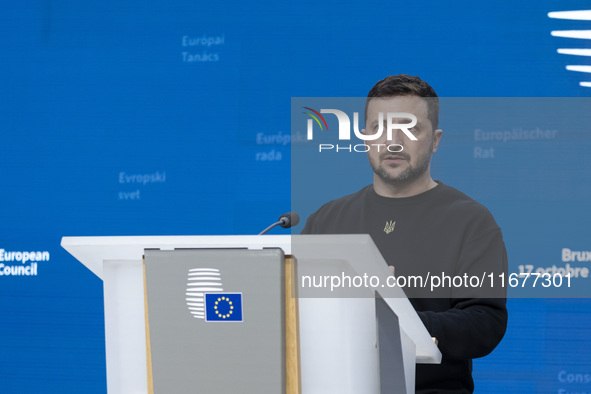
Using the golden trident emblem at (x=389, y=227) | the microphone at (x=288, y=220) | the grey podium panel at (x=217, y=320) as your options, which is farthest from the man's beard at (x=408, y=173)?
the grey podium panel at (x=217, y=320)

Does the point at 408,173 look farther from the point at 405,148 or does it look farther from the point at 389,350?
the point at 389,350

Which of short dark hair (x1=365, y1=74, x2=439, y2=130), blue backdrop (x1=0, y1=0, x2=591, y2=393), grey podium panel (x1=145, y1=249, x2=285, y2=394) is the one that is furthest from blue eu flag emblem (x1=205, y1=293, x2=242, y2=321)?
blue backdrop (x1=0, y1=0, x2=591, y2=393)

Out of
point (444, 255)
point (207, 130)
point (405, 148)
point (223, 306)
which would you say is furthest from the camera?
point (207, 130)

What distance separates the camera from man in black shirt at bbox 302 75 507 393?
161 cm

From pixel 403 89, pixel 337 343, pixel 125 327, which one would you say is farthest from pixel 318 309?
pixel 403 89

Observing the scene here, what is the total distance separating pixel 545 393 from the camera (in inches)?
112

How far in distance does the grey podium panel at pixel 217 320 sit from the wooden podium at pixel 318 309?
18 millimetres

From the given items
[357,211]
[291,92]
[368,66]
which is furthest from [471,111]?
[357,211]

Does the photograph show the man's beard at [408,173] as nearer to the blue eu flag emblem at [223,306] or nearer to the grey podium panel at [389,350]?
Answer: the grey podium panel at [389,350]

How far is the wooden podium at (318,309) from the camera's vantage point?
0.96 meters

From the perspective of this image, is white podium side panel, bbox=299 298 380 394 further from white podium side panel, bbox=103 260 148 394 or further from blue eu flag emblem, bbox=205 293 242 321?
white podium side panel, bbox=103 260 148 394

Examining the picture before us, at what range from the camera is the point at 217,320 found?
3.20 feet

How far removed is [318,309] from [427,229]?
0.97 m

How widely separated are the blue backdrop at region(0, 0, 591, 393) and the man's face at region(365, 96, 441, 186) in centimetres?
84
